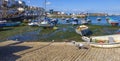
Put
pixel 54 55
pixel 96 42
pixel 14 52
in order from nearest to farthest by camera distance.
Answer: pixel 54 55 → pixel 14 52 → pixel 96 42

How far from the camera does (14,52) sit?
24344 millimetres

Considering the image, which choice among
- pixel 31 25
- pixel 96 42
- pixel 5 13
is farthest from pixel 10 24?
pixel 96 42

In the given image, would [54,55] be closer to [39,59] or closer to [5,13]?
[39,59]

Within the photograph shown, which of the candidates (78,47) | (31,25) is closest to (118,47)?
(78,47)

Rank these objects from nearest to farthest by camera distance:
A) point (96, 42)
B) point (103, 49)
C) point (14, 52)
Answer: point (14, 52), point (103, 49), point (96, 42)

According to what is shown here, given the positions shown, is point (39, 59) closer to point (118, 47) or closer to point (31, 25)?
point (118, 47)

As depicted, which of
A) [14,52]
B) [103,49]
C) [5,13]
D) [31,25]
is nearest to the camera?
[14,52]

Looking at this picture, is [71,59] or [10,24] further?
[10,24]

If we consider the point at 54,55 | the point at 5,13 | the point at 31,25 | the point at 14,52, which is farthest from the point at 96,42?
the point at 5,13

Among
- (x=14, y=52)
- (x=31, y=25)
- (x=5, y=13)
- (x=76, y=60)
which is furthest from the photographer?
(x=5, y=13)

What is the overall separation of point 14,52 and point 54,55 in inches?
170

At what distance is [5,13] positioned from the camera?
103 metres

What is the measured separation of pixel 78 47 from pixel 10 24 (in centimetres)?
5503

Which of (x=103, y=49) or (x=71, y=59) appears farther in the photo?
(x=103, y=49)
